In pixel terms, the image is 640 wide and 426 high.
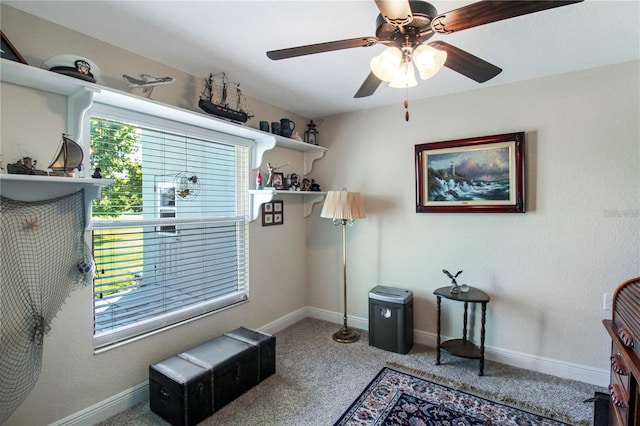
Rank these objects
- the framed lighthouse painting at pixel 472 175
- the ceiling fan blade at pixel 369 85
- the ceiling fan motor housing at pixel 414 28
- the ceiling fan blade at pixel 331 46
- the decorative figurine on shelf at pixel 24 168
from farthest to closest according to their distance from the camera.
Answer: the framed lighthouse painting at pixel 472 175
the ceiling fan blade at pixel 369 85
the decorative figurine on shelf at pixel 24 168
the ceiling fan blade at pixel 331 46
the ceiling fan motor housing at pixel 414 28

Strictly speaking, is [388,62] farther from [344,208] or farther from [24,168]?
[24,168]

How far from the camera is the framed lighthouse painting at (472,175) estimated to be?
8.29 ft

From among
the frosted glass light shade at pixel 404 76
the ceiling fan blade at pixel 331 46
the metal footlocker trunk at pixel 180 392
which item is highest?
the ceiling fan blade at pixel 331 46

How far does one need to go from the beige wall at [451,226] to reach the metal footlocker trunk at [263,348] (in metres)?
0.37

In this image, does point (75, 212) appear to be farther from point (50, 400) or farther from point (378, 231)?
point (378, 231)

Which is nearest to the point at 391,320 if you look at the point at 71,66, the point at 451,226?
the point at 451,226

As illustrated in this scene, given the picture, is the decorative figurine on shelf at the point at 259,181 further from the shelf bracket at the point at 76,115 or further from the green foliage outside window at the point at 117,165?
the shelf bracket at the point at 76,115

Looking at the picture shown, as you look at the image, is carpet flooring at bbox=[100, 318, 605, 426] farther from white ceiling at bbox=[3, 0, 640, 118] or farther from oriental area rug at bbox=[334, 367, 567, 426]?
white ceiling at bbox=[3, 0, 640, 118]

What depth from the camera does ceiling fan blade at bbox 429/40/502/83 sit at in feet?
4.63

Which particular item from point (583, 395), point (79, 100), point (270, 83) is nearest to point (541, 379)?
point (583, 395)

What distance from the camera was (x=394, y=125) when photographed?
10.2ft

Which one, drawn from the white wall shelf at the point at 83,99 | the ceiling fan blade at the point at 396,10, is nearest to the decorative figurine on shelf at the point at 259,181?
the white wall shelf at the point at 83,99

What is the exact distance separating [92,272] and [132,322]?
A: 492 millimetres

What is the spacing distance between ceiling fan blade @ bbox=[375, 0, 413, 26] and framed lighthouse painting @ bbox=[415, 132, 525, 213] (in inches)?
71.3
